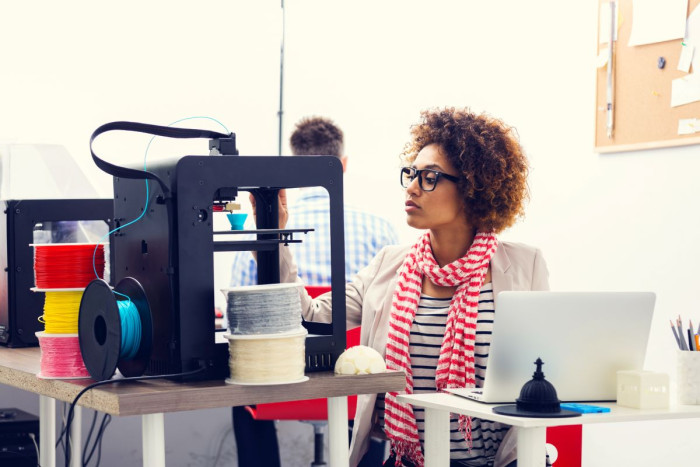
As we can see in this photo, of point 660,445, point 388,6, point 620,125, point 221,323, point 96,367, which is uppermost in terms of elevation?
point 388,6

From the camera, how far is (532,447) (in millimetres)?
1512

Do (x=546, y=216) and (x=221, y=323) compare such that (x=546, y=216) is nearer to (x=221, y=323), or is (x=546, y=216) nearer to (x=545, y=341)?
(x=221, y=323)

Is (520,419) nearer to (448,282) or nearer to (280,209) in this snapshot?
(280,209)

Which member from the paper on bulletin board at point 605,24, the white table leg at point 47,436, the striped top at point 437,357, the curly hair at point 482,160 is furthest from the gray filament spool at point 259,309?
the paper on bulletin board at point 605,24

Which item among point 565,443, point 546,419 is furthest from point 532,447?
point 565,443

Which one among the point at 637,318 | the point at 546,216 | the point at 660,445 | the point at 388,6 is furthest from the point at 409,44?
the point at 637,318

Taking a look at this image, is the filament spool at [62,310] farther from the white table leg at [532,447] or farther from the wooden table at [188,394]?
the white table leg at [532,447]

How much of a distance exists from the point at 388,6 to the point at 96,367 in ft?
10.1

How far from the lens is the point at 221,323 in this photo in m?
3.37

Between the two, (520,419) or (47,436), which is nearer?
(520,419)

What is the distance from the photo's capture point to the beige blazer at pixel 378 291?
7.12ft

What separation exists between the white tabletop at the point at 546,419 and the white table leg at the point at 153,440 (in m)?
0.48

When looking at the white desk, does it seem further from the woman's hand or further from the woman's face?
the woman's face

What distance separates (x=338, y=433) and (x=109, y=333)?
0.44 m
